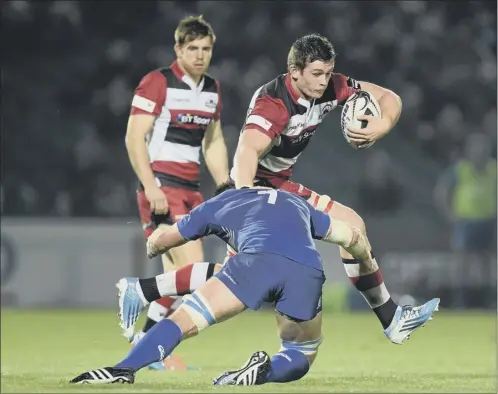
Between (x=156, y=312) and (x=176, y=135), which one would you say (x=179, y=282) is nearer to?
(x=156, y=312)

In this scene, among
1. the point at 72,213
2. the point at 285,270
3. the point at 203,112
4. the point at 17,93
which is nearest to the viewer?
the point at 285,270

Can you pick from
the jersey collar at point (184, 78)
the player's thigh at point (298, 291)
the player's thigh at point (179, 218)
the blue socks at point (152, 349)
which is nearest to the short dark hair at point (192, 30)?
the jersey collar at point (184, 78)

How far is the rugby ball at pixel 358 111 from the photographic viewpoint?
6.11m

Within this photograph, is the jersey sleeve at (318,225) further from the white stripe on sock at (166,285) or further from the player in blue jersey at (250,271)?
the white stripe on sock at (166,285)

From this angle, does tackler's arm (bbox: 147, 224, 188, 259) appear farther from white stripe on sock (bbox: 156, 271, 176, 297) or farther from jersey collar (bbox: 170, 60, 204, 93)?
jersey collar (bbox: 170, 60, 204, 93)

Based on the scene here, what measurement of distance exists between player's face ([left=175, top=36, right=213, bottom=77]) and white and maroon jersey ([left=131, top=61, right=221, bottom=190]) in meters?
0.13

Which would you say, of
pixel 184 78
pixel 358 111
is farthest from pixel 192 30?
pixel 358 111

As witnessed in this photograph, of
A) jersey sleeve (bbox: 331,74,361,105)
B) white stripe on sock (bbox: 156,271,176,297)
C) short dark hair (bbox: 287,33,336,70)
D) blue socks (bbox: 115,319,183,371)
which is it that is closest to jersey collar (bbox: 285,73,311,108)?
short dark hair (bbox: 287,33,336,70)

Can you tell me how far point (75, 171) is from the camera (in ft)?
46.7

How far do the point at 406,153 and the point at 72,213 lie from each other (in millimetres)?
4410

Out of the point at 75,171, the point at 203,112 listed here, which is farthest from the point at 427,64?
the point at 203,112

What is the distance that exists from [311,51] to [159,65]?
30.5ft

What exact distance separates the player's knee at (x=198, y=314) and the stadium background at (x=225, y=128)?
6798mm

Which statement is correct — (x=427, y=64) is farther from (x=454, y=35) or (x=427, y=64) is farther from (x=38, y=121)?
(x=38, y=121)
